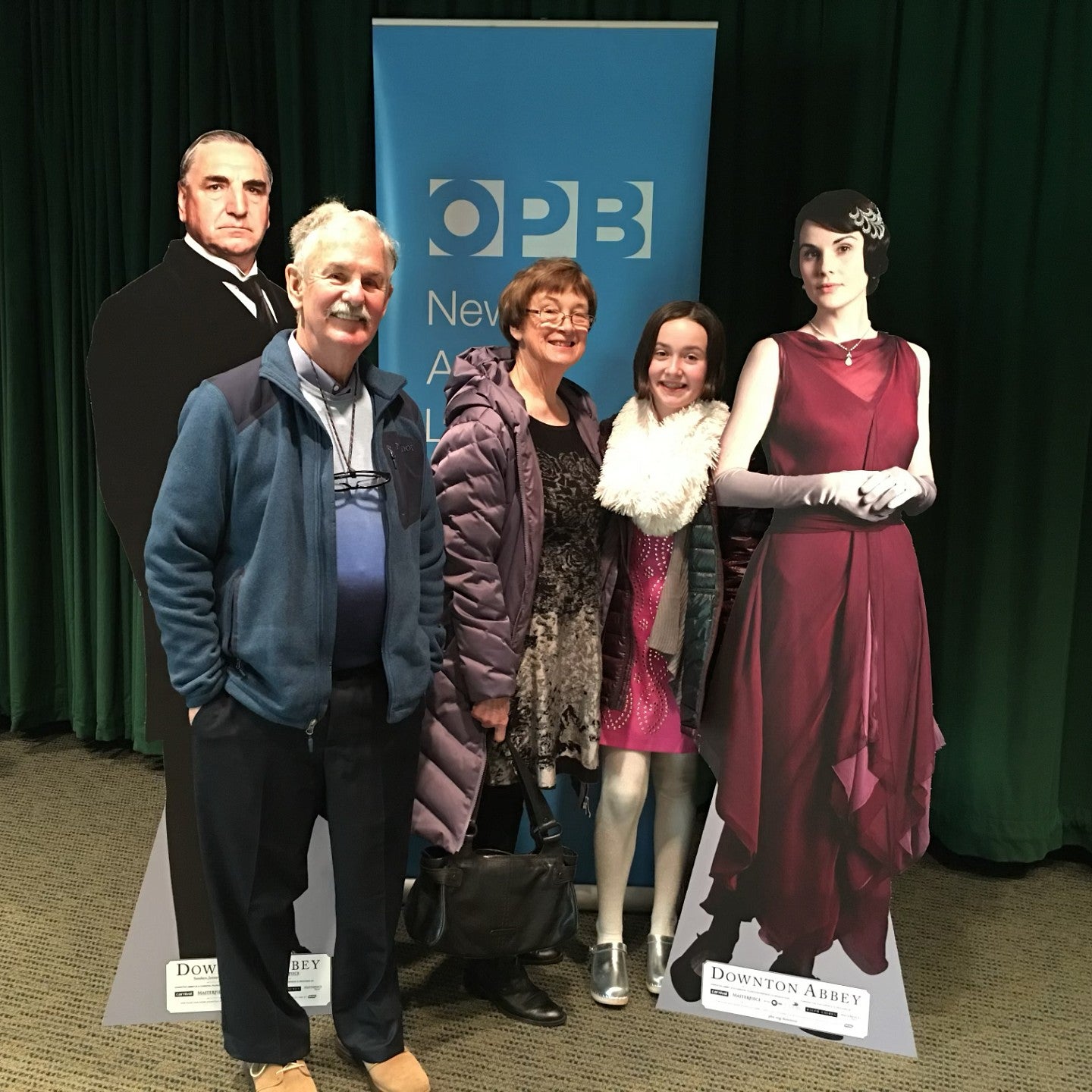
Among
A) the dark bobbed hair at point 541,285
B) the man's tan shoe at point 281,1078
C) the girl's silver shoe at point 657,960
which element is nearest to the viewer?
the man's tan shoe at point 281,1078

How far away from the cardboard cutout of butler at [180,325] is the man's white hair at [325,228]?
337 millimetres

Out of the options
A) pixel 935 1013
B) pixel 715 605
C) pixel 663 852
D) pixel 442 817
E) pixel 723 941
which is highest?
pixel 715 605

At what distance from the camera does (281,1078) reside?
6.66 ft

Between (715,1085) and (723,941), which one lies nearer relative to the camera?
(715,1085)

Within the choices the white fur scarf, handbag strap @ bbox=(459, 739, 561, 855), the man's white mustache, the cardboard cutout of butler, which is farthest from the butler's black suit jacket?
handbag strap @ bbox=(459, 739, 561, 855)

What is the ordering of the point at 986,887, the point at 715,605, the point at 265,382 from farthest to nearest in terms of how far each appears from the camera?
the point at 986,887, the point at 715,605, the point at 265,382

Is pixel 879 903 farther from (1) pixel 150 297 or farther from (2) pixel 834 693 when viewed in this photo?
(1) pixel 150 297

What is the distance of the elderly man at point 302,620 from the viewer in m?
1.77

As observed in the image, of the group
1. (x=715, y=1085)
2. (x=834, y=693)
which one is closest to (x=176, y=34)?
(x=834, y=693)

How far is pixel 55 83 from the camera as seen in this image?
10.7ft

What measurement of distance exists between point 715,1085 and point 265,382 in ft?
5.66

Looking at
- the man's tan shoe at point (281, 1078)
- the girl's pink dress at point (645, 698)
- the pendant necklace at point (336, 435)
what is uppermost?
the pendant necklace at point (336, 435)

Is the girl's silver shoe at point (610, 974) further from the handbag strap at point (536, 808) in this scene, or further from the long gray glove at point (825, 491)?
the long gray glove at point (825, 491)

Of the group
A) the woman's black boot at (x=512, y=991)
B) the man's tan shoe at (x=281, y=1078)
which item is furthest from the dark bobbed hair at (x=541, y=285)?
the man's tan shoe at (x=281, y=1078)
